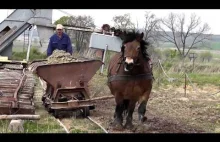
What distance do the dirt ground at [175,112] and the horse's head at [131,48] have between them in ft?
3.91

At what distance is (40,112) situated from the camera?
8727 millimetres

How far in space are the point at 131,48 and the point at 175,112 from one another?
3600 mm

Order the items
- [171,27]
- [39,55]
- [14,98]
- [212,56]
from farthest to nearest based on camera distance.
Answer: [171,27] < [212,56] < [39,55] < [14,98]

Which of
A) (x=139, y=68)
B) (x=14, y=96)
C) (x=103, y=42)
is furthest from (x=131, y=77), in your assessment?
(x=103, y=42)

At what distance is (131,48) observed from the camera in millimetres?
6219

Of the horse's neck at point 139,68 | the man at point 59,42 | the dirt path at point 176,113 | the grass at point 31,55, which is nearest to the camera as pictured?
the horse's neck at point 139,68

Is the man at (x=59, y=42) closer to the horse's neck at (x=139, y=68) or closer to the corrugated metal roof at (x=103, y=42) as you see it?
the horse's neck at (x=139, y=68)

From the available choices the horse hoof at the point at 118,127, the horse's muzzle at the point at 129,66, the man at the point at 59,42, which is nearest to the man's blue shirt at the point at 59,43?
the man at the point at 59,42

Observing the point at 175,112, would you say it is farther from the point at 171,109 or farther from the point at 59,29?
the point at 59,29

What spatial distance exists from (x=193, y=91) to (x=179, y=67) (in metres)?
5.12

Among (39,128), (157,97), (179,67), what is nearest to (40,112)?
(39,128)

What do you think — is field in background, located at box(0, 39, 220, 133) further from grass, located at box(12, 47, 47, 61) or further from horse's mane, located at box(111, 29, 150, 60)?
grass, located at box(12, 47, 47, 61)

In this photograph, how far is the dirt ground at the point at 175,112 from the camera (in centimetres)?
721

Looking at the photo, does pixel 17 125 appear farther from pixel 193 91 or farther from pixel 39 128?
pixel 193 91
